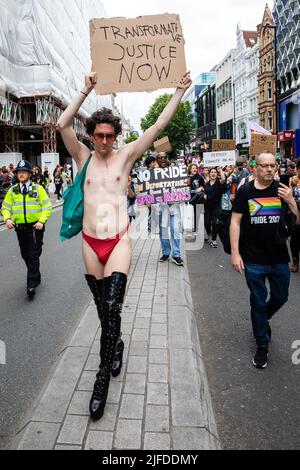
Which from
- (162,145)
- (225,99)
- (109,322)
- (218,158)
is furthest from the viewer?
(225,99)

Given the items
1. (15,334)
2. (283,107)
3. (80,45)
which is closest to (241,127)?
(283,107)

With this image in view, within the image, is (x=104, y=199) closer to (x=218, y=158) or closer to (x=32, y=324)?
(x=32, y=324)

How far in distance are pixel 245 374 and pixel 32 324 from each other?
7.98 ft

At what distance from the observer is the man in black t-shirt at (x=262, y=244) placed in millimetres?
3830

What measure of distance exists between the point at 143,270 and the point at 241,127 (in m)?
59.8

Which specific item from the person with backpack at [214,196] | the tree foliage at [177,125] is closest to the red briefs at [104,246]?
the person with backpack at [214,196]

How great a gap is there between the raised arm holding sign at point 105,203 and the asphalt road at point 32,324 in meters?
0.82

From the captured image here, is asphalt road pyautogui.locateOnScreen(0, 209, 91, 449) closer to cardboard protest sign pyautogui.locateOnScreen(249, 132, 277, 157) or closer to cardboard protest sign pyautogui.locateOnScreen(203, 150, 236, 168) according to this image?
cardboard protest sign pyautogui.locateOnScreen(249, 132, 277, 157)

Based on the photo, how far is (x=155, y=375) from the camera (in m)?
3.43

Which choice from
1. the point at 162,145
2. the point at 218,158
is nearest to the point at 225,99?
the point at 218,158

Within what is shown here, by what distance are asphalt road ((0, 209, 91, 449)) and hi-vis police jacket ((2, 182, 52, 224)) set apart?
1.03 m

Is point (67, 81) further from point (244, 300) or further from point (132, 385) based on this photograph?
point (132, 385)

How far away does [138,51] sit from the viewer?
12.6 feet

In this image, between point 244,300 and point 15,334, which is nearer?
point 15,334
